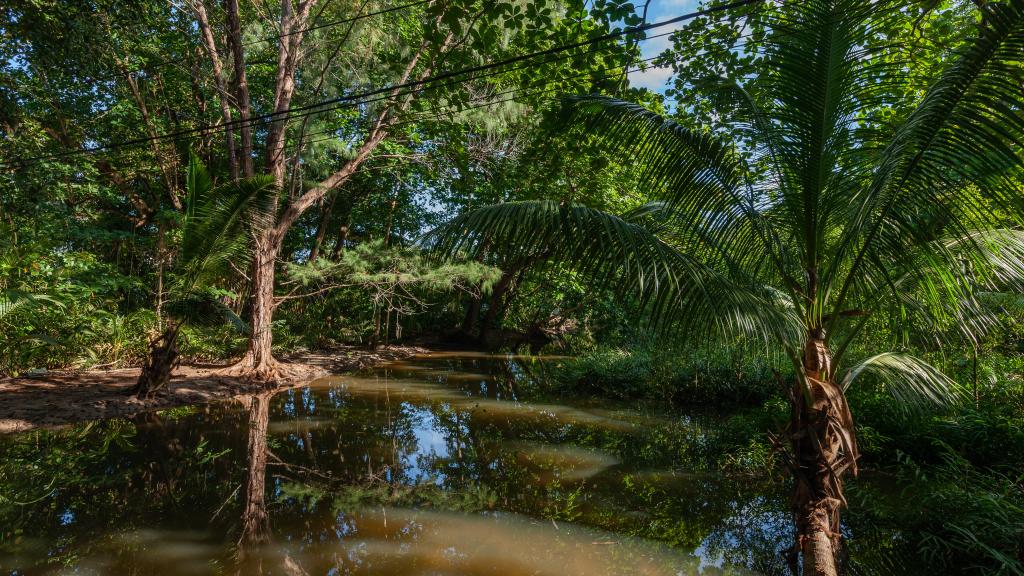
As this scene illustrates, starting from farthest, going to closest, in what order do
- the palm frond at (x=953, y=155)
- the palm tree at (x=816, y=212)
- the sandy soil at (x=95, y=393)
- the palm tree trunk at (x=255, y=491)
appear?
the sandy soil at (x=95, y=393) → the palm tree trunk at (x=255, y=491) → the palm tree at (x=816, y=212) → the palm frond at (x=953, y=155)

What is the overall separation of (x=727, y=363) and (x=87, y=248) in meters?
14.2

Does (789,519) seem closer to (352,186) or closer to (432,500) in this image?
(432,500)

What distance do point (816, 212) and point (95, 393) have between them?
9215 mm

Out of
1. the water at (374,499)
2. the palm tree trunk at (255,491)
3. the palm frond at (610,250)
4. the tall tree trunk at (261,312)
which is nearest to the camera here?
the palm frond at (610,250)

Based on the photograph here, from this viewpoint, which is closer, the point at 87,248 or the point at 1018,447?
the point at 1018,447

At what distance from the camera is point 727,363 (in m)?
8.73

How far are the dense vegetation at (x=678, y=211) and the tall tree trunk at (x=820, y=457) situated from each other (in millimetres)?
17

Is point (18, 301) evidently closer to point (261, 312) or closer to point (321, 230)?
point (261, 312)

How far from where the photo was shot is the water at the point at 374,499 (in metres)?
3.37

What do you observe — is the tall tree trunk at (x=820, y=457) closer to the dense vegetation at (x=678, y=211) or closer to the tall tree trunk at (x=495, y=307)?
the dense vegetation at (x=678, y=211)

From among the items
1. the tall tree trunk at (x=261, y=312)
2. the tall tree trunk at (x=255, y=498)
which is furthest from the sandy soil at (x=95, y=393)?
the tall tree trunk at (x=255, y=498)

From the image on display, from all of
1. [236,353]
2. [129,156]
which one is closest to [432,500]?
[236,353]

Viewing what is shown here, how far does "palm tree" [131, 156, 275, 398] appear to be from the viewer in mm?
6910

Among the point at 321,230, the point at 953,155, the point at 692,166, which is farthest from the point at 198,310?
the point at 321,230
